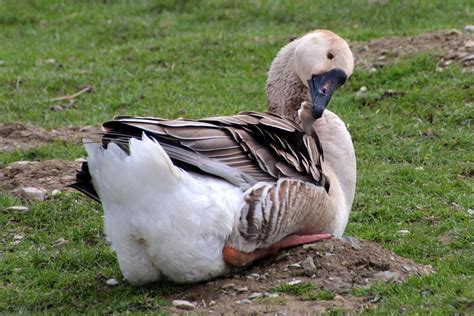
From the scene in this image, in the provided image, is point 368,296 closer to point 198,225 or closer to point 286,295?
point 286,295

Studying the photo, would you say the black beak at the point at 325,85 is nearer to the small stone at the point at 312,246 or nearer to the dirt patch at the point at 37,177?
the small stone at the point at 312,246

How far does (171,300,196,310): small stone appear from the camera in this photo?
541cm

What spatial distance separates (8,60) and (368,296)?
8006 mm

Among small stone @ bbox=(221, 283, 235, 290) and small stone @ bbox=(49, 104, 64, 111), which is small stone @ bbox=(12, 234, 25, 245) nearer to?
small stone @ bbox=(221, 283, 235, 290)

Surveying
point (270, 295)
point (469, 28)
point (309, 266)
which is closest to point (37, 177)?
point (309, 266)

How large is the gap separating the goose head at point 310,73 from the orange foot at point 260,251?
0.83 metres

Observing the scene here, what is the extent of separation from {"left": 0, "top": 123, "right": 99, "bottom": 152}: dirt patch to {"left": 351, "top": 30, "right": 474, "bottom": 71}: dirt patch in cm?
343

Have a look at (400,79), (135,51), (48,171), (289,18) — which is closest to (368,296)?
(48,171)

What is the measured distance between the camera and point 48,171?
8133 millimetres

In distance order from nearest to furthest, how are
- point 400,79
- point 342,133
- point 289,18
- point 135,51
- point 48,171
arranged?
1. point 342,133
2. point 48,171
3. point 400,79
4. point 135,51
5. point 289,18

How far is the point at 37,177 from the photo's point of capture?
26.5ft

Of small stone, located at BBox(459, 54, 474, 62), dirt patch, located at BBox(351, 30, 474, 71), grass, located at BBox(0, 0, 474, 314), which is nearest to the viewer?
grass, located at BBox(0, 0, 474, 314)

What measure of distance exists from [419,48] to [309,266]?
586 centimetres

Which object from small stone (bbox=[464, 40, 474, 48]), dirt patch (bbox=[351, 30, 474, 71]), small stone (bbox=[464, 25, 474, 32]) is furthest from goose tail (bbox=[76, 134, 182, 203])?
small stone (bbox=[464, 25, 474, 32])
